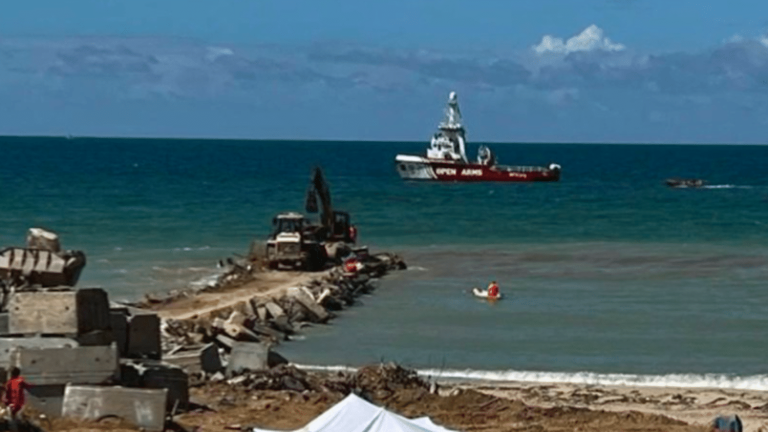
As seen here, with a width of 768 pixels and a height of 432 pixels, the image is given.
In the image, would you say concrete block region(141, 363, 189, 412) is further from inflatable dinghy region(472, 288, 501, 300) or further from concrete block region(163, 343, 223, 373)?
inflatable dinghy region(472, 288, 501, 300)

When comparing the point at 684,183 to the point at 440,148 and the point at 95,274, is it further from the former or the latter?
the point at 95,274

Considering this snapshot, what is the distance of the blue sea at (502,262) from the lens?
29078 mm

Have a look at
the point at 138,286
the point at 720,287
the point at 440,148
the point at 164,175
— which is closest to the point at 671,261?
the point at 720,287

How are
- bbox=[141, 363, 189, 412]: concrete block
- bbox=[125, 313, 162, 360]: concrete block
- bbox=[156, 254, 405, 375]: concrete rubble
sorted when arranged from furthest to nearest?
bbox=[156, 254, 405, 375]: concrete rubble
bbox=[125, 313, 162, 360]: concrete block
bbox=[141, 363, 189, 412]: concrete block

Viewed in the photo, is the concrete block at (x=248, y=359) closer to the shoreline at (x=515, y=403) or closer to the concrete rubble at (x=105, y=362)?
the concrete rubble at (x=105, y=362)

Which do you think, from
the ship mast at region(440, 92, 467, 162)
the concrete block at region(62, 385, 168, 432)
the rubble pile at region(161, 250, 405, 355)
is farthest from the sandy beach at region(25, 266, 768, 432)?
the ship mast at region(440, 92, 467, 162)

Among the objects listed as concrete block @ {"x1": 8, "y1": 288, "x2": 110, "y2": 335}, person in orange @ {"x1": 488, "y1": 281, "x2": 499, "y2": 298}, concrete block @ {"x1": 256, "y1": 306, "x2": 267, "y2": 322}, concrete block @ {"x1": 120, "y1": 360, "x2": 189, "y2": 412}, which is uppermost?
concrete block @ {"x1": 8, "y1": 288, "x2": 110, "y2": 335}

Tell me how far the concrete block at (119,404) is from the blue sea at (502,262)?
1075 cm

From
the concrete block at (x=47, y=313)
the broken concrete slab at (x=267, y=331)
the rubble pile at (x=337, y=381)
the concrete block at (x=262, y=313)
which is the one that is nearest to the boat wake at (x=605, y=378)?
the broken concrete slab at (x=267, y=331)

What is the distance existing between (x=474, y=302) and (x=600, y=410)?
1551 centimetres

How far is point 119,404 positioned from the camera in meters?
16.6

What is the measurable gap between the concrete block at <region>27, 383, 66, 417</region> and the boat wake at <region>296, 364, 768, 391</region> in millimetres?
9463

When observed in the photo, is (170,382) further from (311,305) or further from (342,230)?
(342,230)

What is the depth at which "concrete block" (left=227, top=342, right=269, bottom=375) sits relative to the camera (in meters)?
21.5
